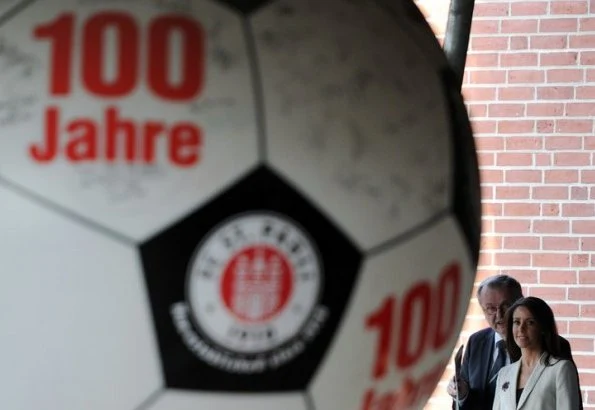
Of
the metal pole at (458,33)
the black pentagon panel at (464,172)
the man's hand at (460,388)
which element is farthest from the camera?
the man's hand at (460,388)

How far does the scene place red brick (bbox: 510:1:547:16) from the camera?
12.6 ft

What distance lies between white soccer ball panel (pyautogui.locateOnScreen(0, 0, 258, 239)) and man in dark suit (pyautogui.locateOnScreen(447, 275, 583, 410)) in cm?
222

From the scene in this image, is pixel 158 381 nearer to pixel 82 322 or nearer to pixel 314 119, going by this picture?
pixel 82 322

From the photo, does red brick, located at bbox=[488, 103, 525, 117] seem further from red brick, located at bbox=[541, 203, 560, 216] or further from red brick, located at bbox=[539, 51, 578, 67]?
red brick, located at bbox=[541, 203, 560, 216]

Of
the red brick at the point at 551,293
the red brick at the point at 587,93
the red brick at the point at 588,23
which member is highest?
the red brick at the point at 588,23

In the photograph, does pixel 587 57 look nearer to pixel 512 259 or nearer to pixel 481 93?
pixel 481 93

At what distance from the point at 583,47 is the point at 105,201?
2976 mm

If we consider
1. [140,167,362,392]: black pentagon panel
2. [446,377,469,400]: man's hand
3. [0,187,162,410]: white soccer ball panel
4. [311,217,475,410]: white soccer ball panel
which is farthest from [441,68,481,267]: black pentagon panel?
[446,377,469,400]: man's hand

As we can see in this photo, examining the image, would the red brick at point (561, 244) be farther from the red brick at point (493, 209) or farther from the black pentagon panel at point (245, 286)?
the black pentagon panel at point (245, 286)

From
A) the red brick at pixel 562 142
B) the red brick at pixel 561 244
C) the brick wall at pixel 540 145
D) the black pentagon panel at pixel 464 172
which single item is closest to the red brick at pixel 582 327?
the brick wall at pixel 540 145

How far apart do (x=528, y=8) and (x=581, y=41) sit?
7.8 inches

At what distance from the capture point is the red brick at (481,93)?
389 cm

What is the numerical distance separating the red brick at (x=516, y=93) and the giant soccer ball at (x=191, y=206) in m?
2.74

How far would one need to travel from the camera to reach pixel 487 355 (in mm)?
3387
